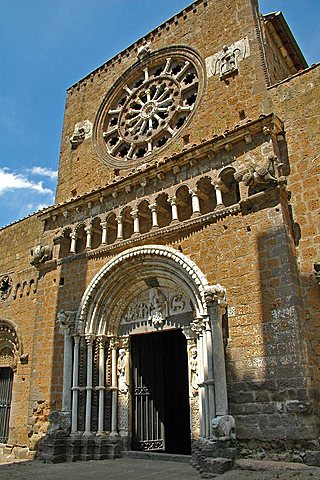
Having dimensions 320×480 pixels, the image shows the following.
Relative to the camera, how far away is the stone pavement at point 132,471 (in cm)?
563

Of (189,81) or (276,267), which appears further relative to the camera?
(189,81)

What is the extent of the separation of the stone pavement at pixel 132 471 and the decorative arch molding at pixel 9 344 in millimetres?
3507

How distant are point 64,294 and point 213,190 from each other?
14.6 feet

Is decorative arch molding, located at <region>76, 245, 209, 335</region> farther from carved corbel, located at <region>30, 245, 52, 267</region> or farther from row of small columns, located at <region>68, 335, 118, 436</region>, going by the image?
carved corbel, located at <region>30, 245, 52, 267</region>

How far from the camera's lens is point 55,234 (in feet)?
37.0

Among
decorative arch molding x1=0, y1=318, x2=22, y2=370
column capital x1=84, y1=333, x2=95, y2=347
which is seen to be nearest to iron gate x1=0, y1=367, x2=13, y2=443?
decorative arch molding x1=0, y1=318, x2=22, y2=370

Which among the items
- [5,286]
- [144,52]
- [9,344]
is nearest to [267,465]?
[9,344]

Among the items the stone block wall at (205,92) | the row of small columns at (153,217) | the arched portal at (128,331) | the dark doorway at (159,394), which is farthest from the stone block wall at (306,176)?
the dark doorway at (159,394)

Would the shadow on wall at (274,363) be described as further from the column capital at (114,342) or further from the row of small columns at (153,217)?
the column capital at (114,342)

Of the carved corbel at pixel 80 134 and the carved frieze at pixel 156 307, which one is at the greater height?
the carved corbel at pixel 80 134

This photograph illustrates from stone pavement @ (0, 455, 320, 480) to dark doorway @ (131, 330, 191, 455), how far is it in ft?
3.51

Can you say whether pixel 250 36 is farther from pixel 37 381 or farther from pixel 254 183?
pixel 37 381

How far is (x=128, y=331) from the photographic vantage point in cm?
945

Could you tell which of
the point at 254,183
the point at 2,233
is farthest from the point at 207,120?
the point at 2,233
